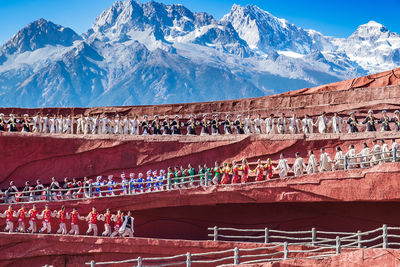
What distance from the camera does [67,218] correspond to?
25281mm

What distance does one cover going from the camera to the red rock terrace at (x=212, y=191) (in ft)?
76.8

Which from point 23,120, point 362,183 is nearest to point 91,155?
point 23,120

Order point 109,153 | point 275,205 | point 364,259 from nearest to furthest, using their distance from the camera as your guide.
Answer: point 364,259 → point 275,205 → point 109,153

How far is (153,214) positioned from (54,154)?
7814 millimetres

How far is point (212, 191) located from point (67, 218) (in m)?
6.33

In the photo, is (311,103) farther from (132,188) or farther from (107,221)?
(107,221)

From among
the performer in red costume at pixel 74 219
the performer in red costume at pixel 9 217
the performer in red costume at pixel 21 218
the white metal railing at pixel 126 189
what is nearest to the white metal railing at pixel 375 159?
the white metal railing at pixel 126 189

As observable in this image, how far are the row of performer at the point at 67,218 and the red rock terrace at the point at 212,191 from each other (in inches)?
18.8

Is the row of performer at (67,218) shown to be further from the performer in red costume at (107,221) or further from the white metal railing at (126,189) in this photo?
the white metal railing at (126,189)

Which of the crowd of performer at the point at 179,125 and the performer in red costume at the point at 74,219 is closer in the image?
the performer in red costume at the point at 74,219

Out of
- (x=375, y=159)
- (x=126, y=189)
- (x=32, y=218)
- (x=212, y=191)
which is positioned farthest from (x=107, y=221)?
(x=375, y=159)

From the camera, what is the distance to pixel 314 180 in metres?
23.6

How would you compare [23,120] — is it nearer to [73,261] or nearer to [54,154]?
[54,154]

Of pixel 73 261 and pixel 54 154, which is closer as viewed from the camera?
pixel 73 261
